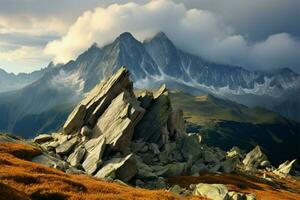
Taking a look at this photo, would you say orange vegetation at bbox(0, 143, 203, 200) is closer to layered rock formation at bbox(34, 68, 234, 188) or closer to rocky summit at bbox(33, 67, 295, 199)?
rocky summit at bbox(33, 67, 295, 199)

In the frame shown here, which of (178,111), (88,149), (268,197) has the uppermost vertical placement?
(178,111)

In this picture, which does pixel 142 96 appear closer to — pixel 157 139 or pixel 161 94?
pixel 161 94

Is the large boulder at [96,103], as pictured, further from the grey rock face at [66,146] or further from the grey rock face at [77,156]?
the grey rock face at [77,156]

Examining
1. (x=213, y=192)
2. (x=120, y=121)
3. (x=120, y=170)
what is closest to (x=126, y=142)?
(x=120, y=121)

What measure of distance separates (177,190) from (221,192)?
285 inches

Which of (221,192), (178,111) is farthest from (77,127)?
(221,192)

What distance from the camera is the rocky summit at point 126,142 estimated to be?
6919 centimetres

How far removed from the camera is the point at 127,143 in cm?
8112

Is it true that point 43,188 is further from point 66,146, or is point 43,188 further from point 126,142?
point 126,142

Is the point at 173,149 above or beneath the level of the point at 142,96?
beneath

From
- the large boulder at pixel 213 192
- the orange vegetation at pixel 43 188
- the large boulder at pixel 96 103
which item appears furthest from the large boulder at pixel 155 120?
the orange vegetation at pixel 43 188

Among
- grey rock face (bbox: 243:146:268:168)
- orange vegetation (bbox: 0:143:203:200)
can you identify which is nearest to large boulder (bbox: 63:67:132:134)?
orange vegetation (bbox: 0:143:203:200)

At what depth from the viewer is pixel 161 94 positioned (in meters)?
102

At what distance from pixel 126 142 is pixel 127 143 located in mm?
417
